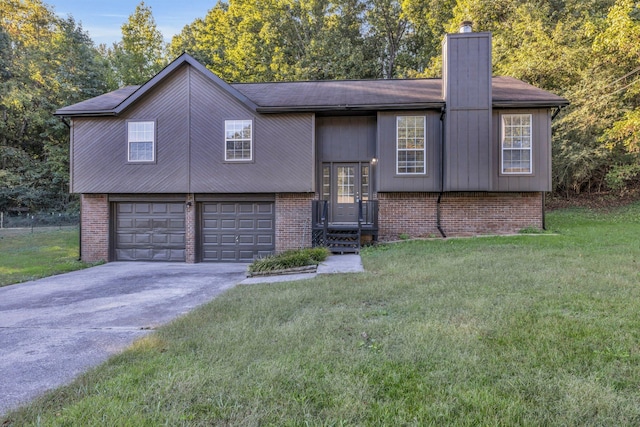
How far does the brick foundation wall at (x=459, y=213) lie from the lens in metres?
11.0

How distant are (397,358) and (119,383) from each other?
2306 mm

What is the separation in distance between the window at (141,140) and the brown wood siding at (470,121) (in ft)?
30.2

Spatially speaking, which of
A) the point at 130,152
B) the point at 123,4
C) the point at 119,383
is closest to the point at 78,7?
the point at 123,4

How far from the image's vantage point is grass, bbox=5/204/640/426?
2.38 metres

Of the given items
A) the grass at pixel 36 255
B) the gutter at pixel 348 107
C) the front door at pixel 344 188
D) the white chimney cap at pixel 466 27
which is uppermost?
the white chimney cap at pixel 466 27

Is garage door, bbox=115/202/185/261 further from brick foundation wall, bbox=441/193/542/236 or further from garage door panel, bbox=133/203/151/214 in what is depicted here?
brick foundation wall, bbox=441/193/542/236

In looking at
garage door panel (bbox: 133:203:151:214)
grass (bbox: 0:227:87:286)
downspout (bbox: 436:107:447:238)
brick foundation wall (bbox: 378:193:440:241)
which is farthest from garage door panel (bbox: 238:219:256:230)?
downspout (bbox: 436:107:447:238)

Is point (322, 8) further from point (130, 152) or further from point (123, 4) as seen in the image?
point (130, 152)

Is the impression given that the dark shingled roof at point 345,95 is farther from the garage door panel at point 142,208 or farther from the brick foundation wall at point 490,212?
the garage door panel at point 142,208

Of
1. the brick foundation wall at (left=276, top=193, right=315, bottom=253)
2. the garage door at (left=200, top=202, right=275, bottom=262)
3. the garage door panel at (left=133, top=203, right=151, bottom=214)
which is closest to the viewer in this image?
the brick foundation wall at (left=276, top=193, right=315, bottom=253)

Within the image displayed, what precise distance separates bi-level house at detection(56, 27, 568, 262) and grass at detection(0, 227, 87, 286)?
133 centimetres

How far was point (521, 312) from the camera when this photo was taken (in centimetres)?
403

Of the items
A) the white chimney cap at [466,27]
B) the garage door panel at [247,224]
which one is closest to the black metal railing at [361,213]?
the garage door panel at [247,224]

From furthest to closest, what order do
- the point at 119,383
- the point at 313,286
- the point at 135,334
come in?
the point at 313,286, the point at 135,334, the point at 119,383
